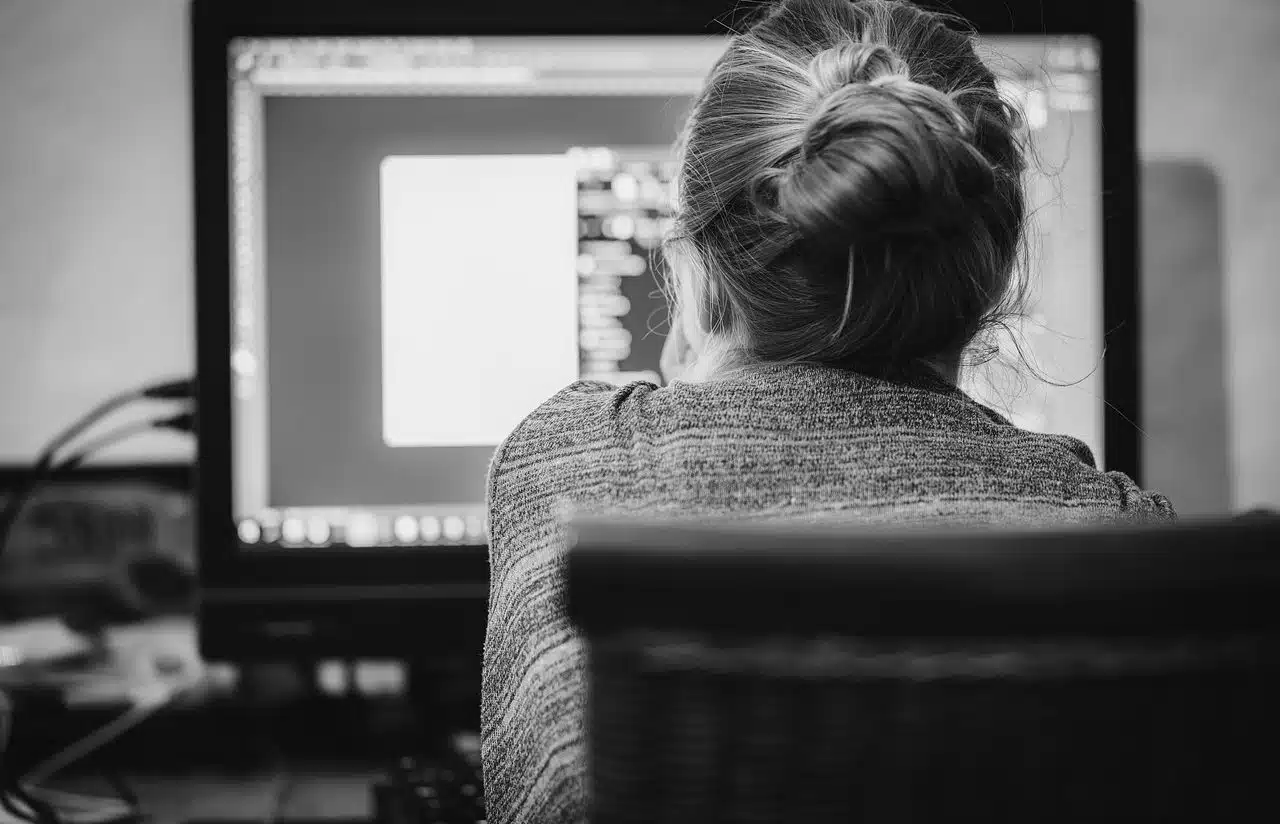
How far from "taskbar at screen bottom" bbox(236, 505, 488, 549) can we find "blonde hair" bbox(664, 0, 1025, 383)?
0.28 metres

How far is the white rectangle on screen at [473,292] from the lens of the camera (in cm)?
72

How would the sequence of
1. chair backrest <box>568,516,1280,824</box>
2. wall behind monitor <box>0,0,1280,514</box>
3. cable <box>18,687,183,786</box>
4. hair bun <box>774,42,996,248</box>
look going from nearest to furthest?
1. chair backrest <box>568,516,1280,824</box>
2. hair bun <box>774,42,996,248</box>
3. cable <box>18,687,183,786</box>
4. wall behind monitor <box>0,0,1280,514</box>

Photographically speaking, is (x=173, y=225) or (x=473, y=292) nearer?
(x=473, y=292)

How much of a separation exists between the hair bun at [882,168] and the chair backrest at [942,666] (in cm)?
20

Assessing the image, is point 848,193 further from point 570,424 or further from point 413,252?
point 413,252

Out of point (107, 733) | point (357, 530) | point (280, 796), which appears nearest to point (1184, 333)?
point (357, 530)

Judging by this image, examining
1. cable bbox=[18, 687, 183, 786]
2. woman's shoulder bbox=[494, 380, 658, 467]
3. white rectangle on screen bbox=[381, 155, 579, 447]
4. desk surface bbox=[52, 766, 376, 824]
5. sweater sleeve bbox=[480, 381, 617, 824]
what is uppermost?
white rectangle on screen bbox=[381, 155, 579, 447]

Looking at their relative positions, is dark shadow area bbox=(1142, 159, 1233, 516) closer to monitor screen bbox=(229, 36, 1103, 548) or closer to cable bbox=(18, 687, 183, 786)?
monitor screen bbox=(229, 36, 1103, 548)

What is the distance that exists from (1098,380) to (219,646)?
700mm

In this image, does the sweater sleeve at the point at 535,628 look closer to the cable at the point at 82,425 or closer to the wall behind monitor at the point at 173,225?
the cable at the point at 82,425

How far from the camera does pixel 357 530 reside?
713mm

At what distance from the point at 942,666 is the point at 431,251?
22.4 inches

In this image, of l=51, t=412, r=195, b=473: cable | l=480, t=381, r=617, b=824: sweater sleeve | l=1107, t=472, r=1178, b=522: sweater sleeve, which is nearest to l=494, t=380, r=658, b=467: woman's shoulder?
l=480, t=381, r=617, b=824: sweater sleeve

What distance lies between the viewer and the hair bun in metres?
0.39
